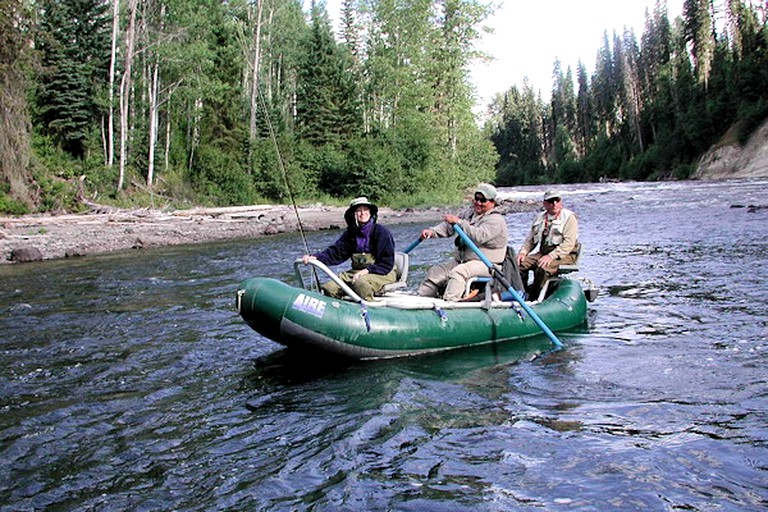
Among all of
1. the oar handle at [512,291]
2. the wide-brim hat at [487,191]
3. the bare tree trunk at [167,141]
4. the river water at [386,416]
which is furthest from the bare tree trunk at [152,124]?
the oar handle at [512,291]

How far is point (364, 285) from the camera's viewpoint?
7438mm

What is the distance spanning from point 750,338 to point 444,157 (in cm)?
3089

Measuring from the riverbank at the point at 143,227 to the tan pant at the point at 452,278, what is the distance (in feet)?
42.2

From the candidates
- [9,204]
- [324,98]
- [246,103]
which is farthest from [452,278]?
[324,98]

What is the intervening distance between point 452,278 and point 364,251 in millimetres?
1086

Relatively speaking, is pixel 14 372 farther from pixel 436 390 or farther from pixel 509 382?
pixel 509 382

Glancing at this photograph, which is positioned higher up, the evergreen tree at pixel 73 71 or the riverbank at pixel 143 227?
the evergreen tree at pixel 73 71

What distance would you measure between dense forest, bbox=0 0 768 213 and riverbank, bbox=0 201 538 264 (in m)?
2.25

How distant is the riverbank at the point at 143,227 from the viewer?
1848 cm

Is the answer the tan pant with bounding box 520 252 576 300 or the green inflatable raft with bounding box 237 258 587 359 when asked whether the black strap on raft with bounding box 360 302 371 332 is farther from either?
the tan pant with bounding box 520 252 576 300

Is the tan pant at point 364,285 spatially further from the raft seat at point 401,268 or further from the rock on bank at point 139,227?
the rock on bank at point 139,227

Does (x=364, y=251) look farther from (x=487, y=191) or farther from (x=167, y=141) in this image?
(x=167, y=141)

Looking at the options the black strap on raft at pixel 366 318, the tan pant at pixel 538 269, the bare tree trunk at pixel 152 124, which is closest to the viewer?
the black strap on raft at pixel 366 318

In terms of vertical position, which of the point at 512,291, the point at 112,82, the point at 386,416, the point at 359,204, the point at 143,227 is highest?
the point at 112,82
